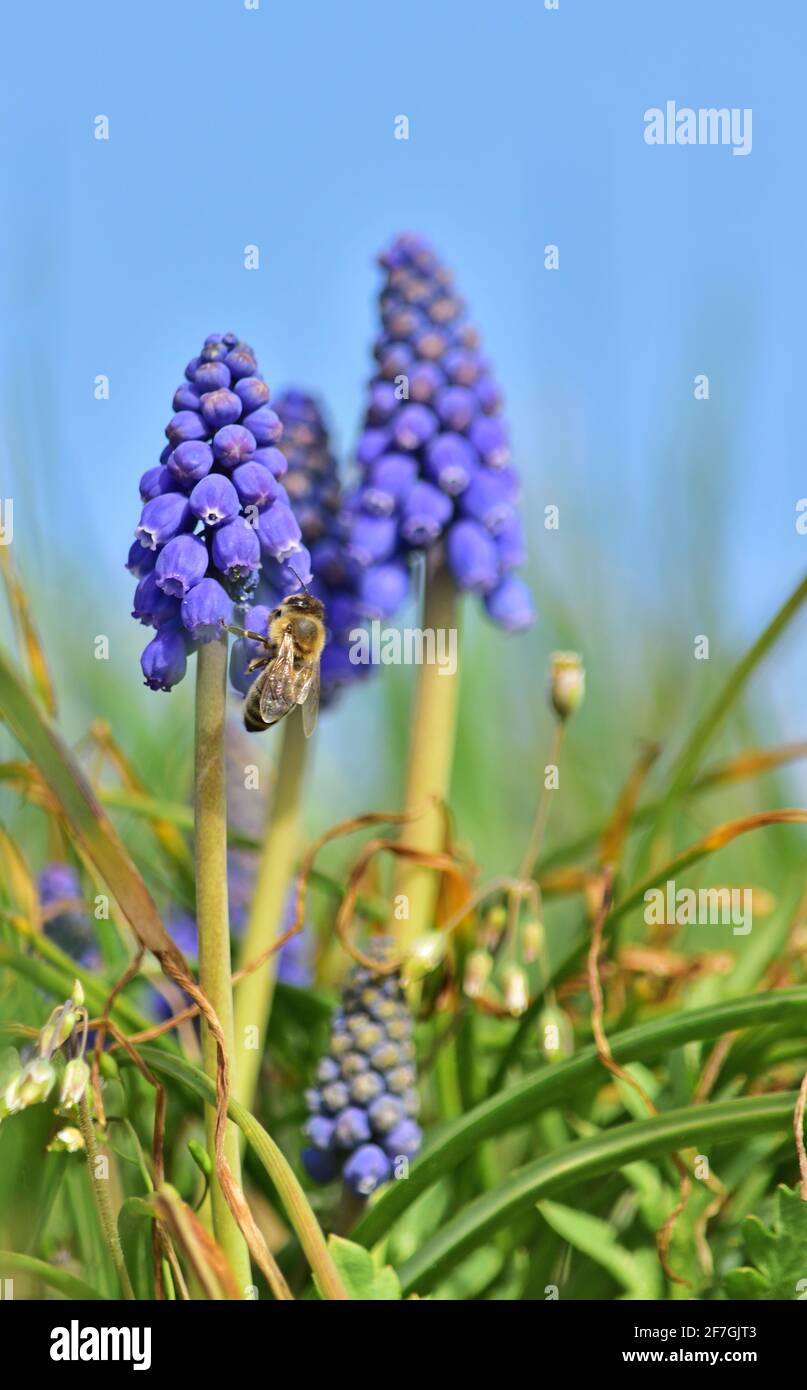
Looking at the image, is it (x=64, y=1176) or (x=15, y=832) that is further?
(x=15, y=832)

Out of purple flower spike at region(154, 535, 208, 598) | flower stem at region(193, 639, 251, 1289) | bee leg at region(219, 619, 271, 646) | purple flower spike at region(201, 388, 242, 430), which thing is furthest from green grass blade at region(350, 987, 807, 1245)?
purple flower spike at region(201, 388, 242, 430)

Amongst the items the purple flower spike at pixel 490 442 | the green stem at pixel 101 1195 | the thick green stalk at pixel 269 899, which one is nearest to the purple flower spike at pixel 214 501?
the green stem at pixel 101 1195

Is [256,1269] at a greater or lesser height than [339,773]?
lesser

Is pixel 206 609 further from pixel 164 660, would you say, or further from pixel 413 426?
pixel 413 426

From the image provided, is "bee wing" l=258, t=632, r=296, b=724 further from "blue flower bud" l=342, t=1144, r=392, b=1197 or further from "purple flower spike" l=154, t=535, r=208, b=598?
"blue flower bud" l=342, t=1144, r=392, b=1197

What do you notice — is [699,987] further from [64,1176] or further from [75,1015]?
[75,1015]
